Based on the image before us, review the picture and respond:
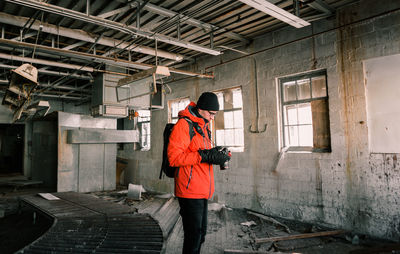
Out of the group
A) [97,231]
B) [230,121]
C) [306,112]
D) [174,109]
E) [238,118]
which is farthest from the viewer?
[174,109]

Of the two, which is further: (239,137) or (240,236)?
(239,137)

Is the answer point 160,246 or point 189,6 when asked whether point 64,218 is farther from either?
point 189,6

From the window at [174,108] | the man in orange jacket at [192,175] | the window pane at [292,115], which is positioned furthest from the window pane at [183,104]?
the man in orange jacket at [192,175]

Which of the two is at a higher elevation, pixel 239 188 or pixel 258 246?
pixel 239 188

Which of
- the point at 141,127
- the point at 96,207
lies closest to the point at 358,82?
the point at 96,207

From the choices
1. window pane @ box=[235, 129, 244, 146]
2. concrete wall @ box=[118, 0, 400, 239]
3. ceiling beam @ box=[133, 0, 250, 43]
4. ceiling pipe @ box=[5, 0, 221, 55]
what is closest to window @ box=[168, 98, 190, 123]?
concrete wall @ box=[118, 0, 400, 239]

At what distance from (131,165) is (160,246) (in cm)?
675

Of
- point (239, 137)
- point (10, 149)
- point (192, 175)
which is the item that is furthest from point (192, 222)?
point (10, 149)

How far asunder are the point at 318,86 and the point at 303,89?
0.90 ft

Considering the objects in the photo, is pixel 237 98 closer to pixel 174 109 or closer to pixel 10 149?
pixel 174 109

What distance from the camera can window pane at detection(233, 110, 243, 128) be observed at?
5.77 metres

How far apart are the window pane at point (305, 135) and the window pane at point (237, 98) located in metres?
1.52

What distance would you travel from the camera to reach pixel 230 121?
5984mm

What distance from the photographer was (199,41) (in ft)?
18.4
